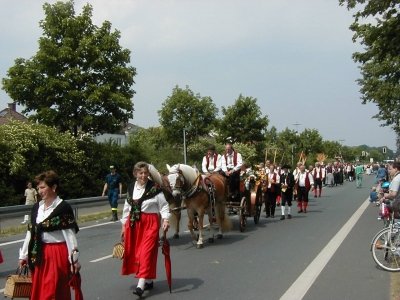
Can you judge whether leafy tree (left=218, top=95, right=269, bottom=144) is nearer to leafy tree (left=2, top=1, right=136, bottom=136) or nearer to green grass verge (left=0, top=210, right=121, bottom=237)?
leafy tree (left=2, top=1, right=136, bottom=136)

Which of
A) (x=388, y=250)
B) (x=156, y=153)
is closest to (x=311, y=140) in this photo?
(x=156, y=153)

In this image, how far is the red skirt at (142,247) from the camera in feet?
24.3

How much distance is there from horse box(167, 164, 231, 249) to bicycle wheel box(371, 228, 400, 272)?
3.69 meters

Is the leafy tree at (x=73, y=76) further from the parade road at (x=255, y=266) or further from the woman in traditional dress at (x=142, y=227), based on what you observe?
the woman in traditional dress at (x=142, y=227)

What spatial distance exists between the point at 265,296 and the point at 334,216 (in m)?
12.4

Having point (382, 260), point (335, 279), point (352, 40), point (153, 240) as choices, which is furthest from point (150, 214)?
point (352, 40)

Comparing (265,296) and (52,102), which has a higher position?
(52,102)

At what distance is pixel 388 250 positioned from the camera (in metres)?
9.48

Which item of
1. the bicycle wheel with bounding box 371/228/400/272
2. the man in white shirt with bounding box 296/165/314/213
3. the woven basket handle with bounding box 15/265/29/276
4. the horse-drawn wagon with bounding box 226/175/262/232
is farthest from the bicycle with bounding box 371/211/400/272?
the man in white shirt with bounding box 296/165/314/213

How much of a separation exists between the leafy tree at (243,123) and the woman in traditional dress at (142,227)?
1684 inches

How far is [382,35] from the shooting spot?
1691 cm

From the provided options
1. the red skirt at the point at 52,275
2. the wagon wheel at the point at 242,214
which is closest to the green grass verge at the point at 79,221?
the wagon wheel at the point at 242,214

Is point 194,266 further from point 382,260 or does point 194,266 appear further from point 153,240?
point 382,260

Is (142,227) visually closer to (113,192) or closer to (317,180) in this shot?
(113,192)
